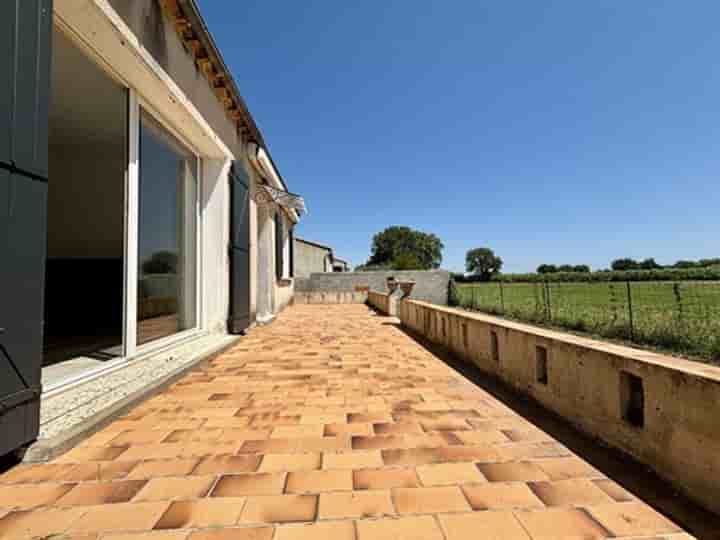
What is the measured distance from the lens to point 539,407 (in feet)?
9.00

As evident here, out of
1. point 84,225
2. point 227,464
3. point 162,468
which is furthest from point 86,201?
point 227,464

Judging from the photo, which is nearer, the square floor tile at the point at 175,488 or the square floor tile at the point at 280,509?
the square floor tile at the point at 280,509

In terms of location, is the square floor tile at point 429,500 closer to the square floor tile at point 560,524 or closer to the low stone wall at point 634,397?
the square floor tile at point 560,524

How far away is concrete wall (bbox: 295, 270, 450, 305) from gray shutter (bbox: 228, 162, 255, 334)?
1403cm

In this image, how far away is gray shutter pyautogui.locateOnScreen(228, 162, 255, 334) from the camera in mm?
5801

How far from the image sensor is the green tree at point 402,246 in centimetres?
6109

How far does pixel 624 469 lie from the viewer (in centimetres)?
181

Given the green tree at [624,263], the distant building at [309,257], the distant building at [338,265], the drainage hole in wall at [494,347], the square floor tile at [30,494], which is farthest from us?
the green tree at [624,263]

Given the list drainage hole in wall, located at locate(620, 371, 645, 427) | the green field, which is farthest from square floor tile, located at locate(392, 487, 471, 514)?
the green field

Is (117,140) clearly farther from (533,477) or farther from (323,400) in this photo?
(533,477)

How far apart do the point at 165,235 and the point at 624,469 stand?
203 inches

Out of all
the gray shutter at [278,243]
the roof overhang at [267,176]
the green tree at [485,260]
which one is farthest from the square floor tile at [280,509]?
the green tree at [485,260]

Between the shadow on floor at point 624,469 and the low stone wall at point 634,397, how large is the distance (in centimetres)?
4

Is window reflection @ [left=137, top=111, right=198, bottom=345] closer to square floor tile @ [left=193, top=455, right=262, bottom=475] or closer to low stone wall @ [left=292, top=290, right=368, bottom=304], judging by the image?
square floor tile @ [left=193, top=455, right=262, bottom=475]
